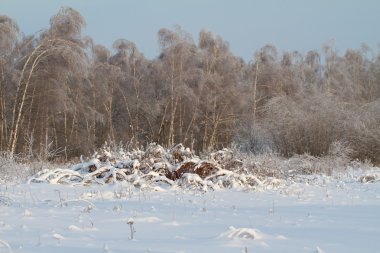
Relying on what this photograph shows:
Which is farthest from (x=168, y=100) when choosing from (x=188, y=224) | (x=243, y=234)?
(x=243, y=234)

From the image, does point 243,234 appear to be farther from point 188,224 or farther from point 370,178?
point 370,178

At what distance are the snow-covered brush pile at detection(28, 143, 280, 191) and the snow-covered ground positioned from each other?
4.47 ft

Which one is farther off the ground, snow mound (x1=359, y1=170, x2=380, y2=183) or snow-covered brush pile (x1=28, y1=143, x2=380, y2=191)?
snow-covered brush pile (x1=28, y1=143, x2=380, y2=191)

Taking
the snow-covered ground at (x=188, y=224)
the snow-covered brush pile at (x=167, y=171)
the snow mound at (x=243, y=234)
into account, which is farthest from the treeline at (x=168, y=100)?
the snow mound at (x=243, y=234)

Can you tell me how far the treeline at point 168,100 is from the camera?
19.4 metres

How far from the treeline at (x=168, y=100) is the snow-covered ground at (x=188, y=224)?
1086 cm

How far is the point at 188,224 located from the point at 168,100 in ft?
73.0

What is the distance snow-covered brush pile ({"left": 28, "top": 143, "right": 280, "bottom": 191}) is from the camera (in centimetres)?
937

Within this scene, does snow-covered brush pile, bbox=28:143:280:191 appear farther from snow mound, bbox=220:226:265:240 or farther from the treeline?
the treeline

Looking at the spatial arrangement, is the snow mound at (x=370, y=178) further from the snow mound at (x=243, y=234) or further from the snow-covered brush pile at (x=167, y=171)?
the snow mound at (x=243, y=234)

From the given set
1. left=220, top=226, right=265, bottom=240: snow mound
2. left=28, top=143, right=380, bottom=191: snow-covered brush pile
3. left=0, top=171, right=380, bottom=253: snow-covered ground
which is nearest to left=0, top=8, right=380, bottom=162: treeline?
left=28, top=143, right=380, bottom=191: snow-covered brush pile

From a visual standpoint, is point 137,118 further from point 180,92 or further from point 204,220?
point 204,220

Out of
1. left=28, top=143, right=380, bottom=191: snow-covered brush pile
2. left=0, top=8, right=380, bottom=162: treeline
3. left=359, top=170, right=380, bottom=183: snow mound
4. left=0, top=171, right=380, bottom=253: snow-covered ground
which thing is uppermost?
left=0, top=8, right=380, bottom=162: treeline

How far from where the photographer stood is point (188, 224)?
15.4 feet
